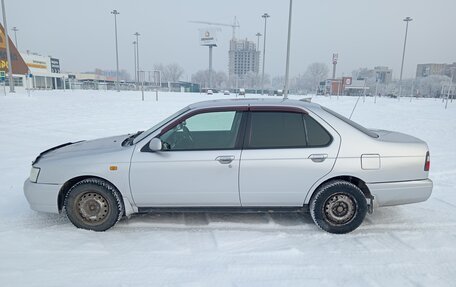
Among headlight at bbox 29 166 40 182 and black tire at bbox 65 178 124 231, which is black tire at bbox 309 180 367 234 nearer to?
black tire at bbox 65 178 124 231

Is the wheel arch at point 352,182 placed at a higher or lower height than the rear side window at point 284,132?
lower

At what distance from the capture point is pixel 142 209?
3873mm

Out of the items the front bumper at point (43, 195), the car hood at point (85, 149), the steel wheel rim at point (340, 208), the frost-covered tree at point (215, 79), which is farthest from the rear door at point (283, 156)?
the frost-covered tree at point (215, 79)

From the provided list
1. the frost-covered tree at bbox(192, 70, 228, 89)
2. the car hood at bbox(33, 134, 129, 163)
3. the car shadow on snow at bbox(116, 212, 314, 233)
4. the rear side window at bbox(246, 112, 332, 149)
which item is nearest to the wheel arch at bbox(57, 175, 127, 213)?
the car hood at bbox(33, 134, 129, 163)

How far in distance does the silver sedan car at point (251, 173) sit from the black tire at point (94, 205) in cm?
1

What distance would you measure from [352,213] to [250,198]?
130cm

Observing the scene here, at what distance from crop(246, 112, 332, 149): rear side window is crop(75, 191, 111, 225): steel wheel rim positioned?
6.44 feet

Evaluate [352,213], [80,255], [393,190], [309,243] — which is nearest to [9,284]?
[80,255]

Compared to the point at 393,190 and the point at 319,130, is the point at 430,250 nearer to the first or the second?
the point at 393,190

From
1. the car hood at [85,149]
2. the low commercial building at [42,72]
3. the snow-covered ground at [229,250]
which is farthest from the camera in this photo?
the low commercial building at [42,72]

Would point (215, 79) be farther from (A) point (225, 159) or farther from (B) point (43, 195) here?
(A) point (225, 159)

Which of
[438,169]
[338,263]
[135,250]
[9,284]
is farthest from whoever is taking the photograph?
[438,169]

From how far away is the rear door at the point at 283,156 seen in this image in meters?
3.64

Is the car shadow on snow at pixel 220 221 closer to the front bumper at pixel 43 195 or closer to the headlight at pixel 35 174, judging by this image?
the front bumper at pixel 43 195
